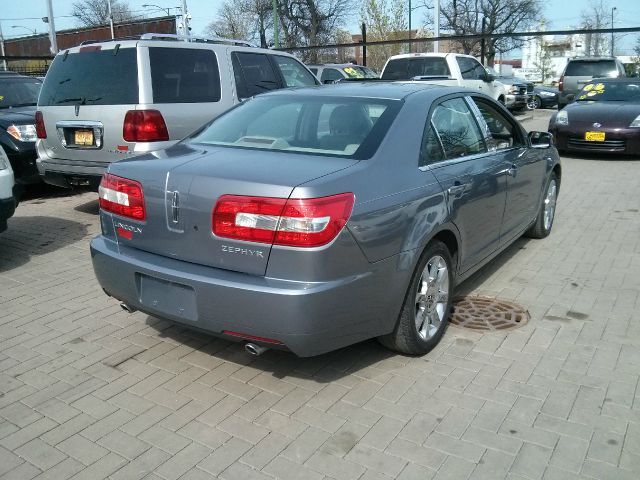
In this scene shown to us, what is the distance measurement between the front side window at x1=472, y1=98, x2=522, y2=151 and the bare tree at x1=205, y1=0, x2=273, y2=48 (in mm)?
41169

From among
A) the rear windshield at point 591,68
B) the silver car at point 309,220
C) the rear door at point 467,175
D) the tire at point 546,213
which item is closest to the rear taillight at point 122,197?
the silver car at point 309,220

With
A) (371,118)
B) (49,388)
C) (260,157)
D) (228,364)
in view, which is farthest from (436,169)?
(49,388)

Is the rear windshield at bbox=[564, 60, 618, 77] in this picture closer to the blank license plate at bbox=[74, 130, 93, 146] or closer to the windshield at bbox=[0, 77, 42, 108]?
the windshield at bbox=[0, 77, 42, 108]

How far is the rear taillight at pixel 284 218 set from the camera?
294cm

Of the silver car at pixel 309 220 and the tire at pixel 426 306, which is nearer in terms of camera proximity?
the silver car at pixel 309 220

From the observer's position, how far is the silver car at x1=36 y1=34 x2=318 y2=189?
21.2 ft

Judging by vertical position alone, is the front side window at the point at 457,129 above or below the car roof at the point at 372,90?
below

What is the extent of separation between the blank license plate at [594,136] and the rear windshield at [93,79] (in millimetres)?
8477

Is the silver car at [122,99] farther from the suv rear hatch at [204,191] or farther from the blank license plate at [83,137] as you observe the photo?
the suv rear hatch at [204,191]

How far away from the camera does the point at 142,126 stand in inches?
252

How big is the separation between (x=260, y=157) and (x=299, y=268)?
2.77ft

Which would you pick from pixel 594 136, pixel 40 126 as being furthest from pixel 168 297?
pixel 594 136

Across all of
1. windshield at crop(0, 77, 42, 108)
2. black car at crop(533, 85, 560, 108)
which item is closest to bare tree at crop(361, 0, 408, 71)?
black car at crop(533, 85, 560, 108)

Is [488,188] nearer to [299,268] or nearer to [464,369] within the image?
[464,369]
